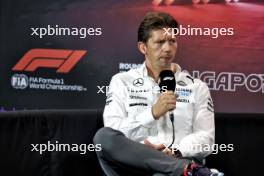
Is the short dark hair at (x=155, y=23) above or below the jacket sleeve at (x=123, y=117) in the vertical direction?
above

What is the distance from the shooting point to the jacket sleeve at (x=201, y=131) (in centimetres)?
206

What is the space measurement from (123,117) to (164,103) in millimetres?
240

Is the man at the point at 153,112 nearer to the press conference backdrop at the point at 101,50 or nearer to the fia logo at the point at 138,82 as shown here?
the fia logo at the point at 138,82

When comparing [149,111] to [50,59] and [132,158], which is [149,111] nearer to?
[132,158]

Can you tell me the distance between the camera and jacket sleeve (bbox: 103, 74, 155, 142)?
210 centimetres

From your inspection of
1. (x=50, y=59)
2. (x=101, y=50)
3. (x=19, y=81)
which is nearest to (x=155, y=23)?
(x=101, y=50)

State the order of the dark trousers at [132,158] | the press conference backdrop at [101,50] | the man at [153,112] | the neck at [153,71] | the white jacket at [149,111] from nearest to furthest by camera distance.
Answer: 1. the dark trousers at [132,158]
2. the man at [153,112]
3. the white jacket at [149,111]
4. the neck at [153,71]
5. the press conference backdrop at [101,50]

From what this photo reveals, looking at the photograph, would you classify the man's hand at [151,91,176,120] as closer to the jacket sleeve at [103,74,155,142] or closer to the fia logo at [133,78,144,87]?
the jacket sleeve at [103,74,155,142]

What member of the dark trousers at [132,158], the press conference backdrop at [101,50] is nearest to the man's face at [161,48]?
the dark trousers at [132,158]

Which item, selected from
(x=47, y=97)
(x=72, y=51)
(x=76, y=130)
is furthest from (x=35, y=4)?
(x=76, y=130)

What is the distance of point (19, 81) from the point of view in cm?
317

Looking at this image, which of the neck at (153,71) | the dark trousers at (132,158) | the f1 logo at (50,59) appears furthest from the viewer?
the f1 logo at (50,59)

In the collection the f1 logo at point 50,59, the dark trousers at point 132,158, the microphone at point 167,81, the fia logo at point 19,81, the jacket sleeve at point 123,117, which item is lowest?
the dark trousers at point 132,158

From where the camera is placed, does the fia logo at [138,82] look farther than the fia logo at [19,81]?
No
